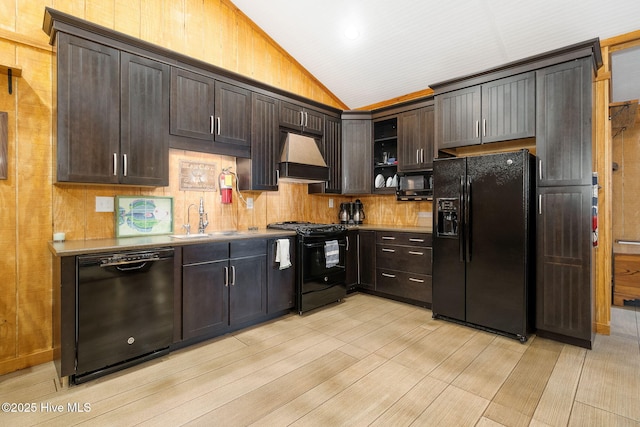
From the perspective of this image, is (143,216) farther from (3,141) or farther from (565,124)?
(565,124)

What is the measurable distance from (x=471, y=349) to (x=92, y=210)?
11.6 ft

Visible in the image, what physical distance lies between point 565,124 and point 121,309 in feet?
13.4

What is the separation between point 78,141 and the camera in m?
2.39

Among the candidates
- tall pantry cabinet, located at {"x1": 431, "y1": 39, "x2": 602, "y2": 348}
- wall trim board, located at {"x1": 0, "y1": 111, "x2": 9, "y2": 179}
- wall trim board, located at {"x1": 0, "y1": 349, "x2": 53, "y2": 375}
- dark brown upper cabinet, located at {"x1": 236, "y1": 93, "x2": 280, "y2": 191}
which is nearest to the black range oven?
dark brown upper cabinet, located at {"x1": 236, "y1": 93, "x2": 280, "y2": 191}

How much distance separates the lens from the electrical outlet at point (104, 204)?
271 centimetres

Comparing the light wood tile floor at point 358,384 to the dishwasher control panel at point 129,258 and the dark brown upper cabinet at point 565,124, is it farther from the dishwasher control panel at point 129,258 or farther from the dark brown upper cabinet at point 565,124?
the dark brown upper cabinet at point 565,124

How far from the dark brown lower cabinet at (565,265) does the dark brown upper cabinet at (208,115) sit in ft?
10.2

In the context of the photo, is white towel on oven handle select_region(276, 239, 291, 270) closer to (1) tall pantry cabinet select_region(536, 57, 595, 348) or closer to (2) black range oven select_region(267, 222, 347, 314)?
(2) black range oven select_region(267, 222, 347, 314)

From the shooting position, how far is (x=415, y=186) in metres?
→ 4.15

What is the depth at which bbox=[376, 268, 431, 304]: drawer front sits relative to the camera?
Answer: 12.3 feet

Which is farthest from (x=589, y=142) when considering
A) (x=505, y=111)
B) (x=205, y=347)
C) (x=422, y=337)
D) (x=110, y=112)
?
(x=110, y=112)

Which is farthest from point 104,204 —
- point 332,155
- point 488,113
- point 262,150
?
point 488,113

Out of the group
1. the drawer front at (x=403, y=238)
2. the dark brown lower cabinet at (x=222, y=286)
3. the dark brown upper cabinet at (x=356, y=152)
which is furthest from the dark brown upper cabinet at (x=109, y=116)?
the drawer front at (x=403, y=238)

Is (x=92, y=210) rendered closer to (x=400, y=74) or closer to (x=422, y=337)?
(x=422, y=337)
